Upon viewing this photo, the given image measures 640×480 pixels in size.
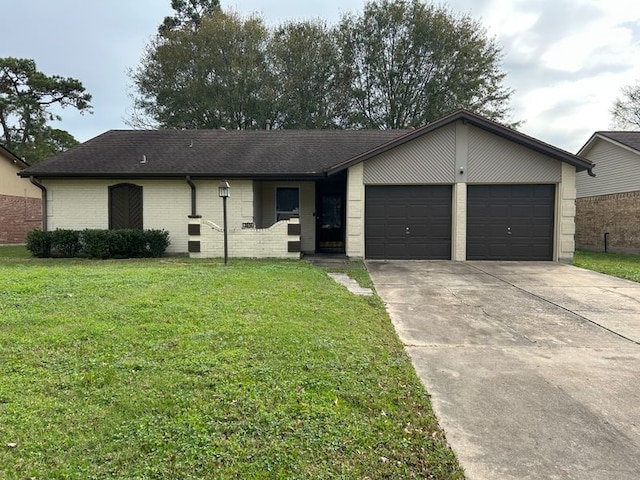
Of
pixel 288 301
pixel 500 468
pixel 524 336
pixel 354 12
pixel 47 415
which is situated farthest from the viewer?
pixel 354 12

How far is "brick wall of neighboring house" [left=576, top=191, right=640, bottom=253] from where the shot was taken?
14.3 metres

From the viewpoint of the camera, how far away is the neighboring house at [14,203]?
58.4ft

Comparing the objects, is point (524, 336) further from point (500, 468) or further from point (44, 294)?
point (44, 294)

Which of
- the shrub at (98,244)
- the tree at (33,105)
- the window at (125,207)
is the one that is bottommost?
the shrub at (98,244)

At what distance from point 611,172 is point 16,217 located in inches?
1012

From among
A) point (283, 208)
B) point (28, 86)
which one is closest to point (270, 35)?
point (28, 86)

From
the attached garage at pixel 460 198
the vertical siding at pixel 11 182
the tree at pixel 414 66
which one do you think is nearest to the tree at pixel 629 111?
the tree at pixel 414 66

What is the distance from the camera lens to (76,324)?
4.55 meters

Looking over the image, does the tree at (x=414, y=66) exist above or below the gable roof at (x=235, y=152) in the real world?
above

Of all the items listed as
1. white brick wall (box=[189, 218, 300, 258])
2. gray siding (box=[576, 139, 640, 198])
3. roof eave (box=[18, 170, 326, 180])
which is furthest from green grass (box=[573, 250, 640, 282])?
white brick wall (box=[189, 218, 300, 258])

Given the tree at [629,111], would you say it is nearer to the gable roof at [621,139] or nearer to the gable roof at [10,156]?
the gable roof at [621,139]

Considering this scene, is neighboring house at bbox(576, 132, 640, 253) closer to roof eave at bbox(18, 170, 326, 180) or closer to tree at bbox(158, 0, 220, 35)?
roof eave at bbox(18, 170, 326, 180)

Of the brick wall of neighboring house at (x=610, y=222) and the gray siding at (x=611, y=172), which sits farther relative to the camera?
the gray siding at (x=611, y=172)

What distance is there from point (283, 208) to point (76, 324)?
970 centimetres
